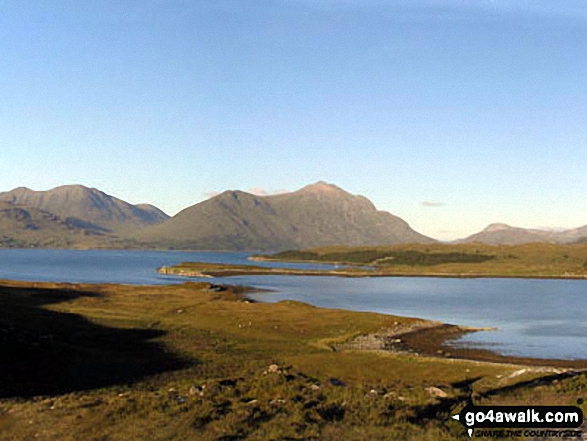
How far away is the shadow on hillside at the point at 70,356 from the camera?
43.3 metres

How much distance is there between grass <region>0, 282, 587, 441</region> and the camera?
27422 mm

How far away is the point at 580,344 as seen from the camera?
8375cm

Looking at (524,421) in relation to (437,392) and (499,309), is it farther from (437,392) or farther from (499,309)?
(499,309)

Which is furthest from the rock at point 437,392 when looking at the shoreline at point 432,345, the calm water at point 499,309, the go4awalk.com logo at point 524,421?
the calm water at point 499,309

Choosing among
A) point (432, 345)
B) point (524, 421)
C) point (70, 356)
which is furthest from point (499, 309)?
point (524, 421)

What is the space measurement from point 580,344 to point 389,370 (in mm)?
44432

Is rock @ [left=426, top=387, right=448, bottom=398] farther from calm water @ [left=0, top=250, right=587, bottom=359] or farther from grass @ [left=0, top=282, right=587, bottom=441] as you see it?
calm water @ [left=0, top=250, right=587, bottom=359]

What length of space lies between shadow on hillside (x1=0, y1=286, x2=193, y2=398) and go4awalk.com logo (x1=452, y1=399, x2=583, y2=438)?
28.4 m

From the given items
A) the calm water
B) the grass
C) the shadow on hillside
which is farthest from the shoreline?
the shadow on hillside

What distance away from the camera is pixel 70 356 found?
5353 cm

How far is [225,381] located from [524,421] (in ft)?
72.6

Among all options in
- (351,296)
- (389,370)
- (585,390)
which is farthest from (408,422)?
(351,296)

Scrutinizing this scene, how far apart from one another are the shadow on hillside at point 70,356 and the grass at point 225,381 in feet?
0.49

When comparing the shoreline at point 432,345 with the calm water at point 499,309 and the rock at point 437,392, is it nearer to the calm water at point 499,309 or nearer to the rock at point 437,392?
the calm water at point 499,309
